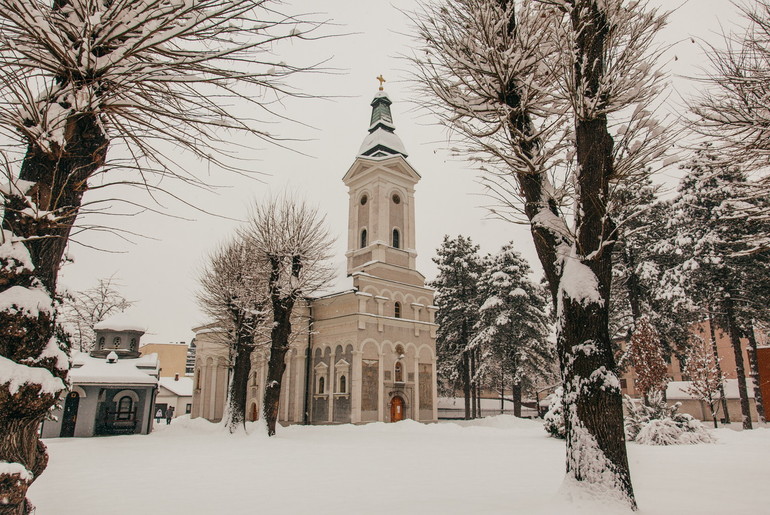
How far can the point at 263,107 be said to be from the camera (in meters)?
4.54

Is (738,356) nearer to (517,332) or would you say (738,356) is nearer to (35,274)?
(517,332)

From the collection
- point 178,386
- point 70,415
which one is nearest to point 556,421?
point 70,415

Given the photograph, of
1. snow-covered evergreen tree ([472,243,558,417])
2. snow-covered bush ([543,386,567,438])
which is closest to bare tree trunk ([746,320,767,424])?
snow-covered bush ([543,386,567,438])

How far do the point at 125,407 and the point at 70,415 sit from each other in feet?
8.31

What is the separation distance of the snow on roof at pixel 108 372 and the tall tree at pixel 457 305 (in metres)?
22.8

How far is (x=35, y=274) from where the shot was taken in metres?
4.34

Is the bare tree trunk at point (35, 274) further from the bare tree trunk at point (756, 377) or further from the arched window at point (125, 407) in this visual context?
the bare tree trunk at point (756, 377)

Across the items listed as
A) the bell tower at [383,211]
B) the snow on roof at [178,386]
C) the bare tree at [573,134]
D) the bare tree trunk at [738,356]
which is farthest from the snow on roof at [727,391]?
the snow on roof at [178,386]

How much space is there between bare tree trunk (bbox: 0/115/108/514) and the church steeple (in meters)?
30.0

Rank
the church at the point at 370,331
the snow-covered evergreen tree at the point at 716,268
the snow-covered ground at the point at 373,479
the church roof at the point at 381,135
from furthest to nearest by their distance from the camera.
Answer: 1. the church roof at the point at 381,135
2. the church at the point at 370,331
3. the snow-covered evergreen tree at the point at 716,268
4. the snow-covered ground at the point at 373,479

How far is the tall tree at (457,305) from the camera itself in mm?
38156

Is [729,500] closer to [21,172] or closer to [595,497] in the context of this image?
[595,497]

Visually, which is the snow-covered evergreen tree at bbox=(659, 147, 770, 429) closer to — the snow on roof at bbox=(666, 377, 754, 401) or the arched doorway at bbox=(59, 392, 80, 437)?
the snow on roof at bbox=(666, 377, 754, 401)

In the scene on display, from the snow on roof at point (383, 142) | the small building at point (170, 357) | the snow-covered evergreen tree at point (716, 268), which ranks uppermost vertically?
the snow on roof at point (383, 142)
